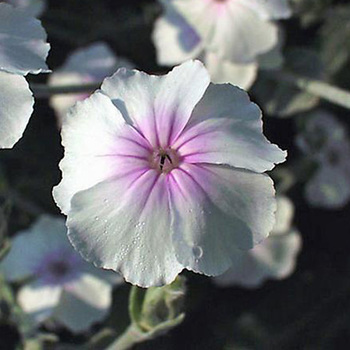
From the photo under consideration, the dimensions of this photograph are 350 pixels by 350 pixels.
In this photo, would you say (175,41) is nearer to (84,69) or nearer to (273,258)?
(84,69)

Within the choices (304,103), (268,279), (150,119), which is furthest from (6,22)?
(268,279)

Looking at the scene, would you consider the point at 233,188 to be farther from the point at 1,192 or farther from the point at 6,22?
the point at 1,192

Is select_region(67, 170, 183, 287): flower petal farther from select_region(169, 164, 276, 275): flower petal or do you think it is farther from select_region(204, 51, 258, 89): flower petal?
select_region(204, 51, 258, 89): flower petal

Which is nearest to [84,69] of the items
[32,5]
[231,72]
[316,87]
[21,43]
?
[32,5]

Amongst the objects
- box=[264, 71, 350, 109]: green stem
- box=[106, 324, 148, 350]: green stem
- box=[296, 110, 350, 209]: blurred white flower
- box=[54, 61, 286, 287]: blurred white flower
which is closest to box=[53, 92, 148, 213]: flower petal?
box=[54, 61, 286, 287]: blurred white flower

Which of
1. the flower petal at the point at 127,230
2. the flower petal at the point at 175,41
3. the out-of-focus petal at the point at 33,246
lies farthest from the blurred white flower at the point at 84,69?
the flower petal at the point at 127,230
